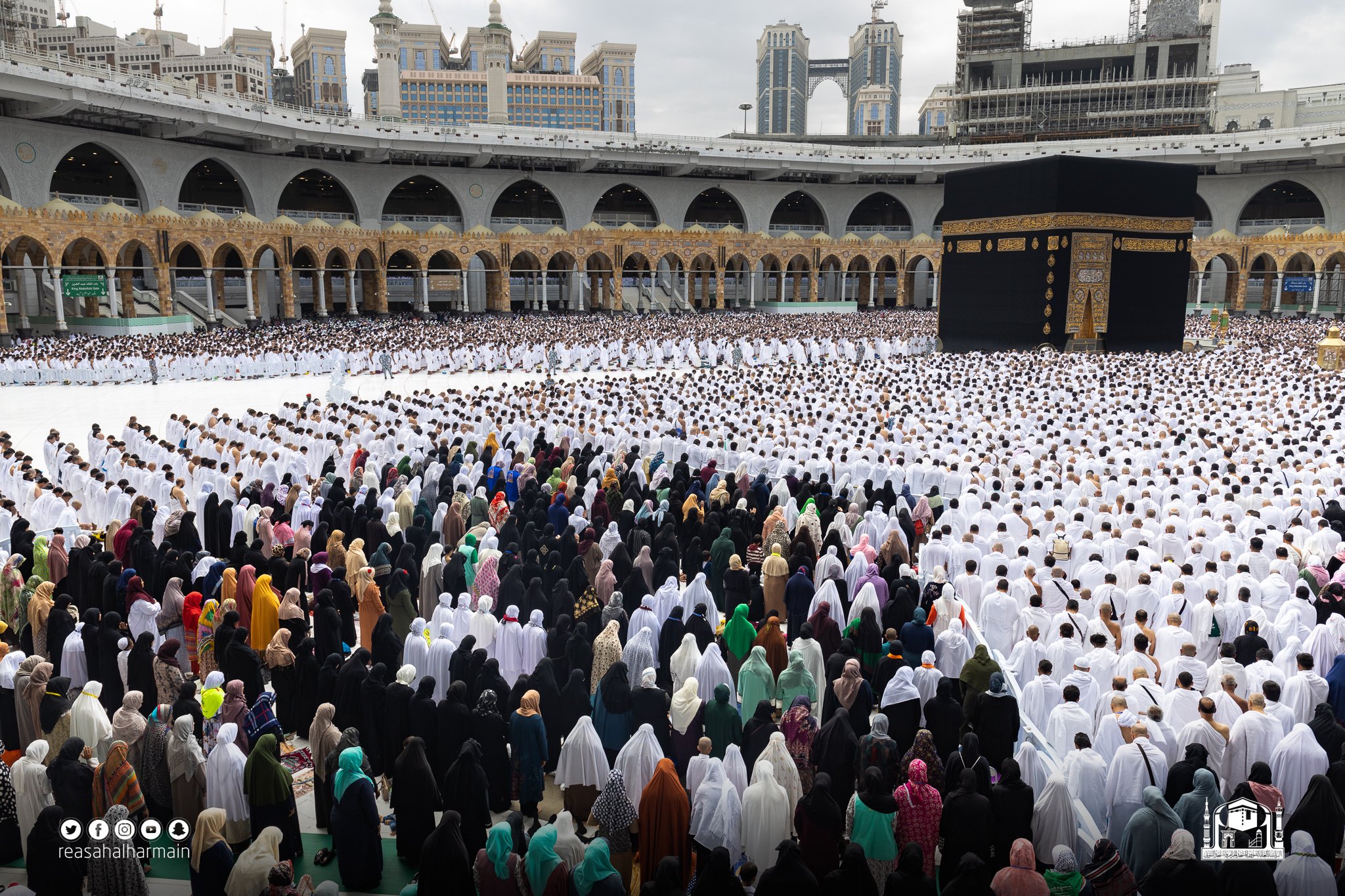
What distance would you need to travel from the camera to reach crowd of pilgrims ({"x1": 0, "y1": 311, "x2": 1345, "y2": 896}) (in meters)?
4.18

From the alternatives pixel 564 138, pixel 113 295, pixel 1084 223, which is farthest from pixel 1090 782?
pixel 564 138

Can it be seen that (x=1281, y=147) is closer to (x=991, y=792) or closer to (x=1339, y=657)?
(x=1339, y=657)

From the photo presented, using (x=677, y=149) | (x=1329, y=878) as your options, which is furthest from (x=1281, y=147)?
(x=1329, y=878)

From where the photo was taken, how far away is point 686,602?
7.19 m

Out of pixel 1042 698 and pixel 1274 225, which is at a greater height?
pixel 1274 225

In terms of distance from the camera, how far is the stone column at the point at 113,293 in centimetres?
2527

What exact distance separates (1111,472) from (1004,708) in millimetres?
6400

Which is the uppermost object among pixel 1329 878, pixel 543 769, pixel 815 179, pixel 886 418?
pixel 815 179

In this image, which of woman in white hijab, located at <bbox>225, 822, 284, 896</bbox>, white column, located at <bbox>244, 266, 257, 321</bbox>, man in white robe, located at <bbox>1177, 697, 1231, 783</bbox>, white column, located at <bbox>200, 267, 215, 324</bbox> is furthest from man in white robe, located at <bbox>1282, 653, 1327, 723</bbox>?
white column, located at <bbox>244, 266, 257, 321</bbox>

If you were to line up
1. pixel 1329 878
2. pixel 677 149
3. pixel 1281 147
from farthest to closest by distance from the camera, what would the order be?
pixel 677 149
pixel 1281 147
pixel 1329 878

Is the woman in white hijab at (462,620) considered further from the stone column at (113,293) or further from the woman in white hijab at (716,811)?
the stone column at (113,293)

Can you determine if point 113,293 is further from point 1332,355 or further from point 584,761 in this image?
point 1332,355

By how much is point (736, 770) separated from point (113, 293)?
91.3ft

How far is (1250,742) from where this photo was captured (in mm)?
4770
